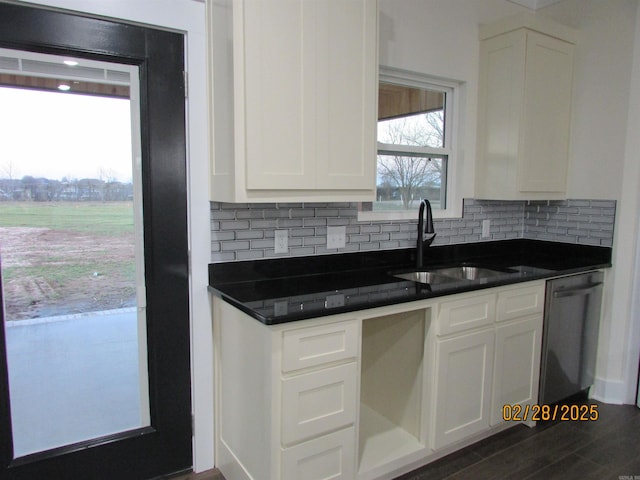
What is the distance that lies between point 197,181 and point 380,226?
3.71ft

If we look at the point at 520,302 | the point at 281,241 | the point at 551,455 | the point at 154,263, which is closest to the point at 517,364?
the point at 520,302

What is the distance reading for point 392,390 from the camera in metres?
2.47

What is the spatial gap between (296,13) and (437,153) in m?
1.48

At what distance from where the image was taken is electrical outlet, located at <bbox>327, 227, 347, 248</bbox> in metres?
2.54

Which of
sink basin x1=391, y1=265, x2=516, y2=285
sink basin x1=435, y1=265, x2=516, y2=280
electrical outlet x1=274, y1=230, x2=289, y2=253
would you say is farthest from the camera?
sink basin x1=435, y1=265, x2=516, y2=280

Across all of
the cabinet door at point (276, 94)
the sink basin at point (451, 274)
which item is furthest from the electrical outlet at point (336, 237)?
the cabinet door at point (276, 94)

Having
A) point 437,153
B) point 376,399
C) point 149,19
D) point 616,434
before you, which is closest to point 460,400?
point 376,399

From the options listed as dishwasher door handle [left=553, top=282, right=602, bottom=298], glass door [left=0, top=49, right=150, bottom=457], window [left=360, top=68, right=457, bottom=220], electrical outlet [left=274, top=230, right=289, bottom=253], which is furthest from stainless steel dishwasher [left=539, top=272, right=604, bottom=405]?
glass door [left=0, top=49, right=150, bottom=457]

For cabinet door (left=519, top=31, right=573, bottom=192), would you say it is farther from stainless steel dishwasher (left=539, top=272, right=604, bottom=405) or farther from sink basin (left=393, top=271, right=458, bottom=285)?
sink basin (left=393, top=271, right=458, bottom=285)

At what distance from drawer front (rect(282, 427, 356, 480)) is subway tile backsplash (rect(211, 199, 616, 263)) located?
921mm

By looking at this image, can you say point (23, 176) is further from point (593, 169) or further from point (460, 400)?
point (593, 169)

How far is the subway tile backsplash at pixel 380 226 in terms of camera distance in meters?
2.26

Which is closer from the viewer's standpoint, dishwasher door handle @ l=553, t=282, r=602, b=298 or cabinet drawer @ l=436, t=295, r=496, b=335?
cabinet drawer @ l=436, t=295, r=496, b=335
